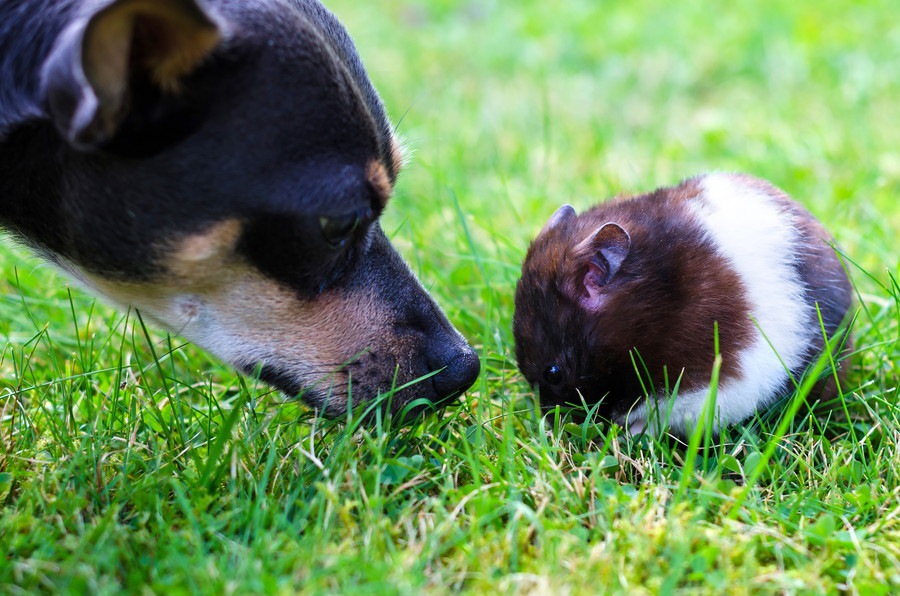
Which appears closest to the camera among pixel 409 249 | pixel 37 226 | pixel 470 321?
pixel 37 226

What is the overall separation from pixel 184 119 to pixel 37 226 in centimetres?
74

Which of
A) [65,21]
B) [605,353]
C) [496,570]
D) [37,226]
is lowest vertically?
[496,570]

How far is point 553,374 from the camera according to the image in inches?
150

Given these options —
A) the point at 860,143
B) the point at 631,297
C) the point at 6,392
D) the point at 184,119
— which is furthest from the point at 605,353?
the point at 860,143

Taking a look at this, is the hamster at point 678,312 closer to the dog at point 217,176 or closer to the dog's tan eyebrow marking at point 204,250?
the dog at point 217,176

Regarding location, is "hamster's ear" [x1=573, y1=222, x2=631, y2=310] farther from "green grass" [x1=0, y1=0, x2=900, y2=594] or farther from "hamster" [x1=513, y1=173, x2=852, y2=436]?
"green grass" [x1=0, y1=0, x2=900, y2=594]

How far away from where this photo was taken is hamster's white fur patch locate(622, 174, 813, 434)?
3.64 metres

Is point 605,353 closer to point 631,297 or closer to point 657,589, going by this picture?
point 631,297

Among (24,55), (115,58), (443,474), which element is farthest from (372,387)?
(24,55)

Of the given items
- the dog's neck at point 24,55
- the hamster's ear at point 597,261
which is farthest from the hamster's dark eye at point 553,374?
the dog's neck at point 24,55

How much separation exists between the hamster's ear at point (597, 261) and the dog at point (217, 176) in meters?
0.71

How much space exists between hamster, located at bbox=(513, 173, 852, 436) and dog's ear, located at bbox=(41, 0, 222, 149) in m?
1.74

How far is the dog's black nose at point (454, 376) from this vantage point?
358 centimetres

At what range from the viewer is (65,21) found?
9.68 ft
